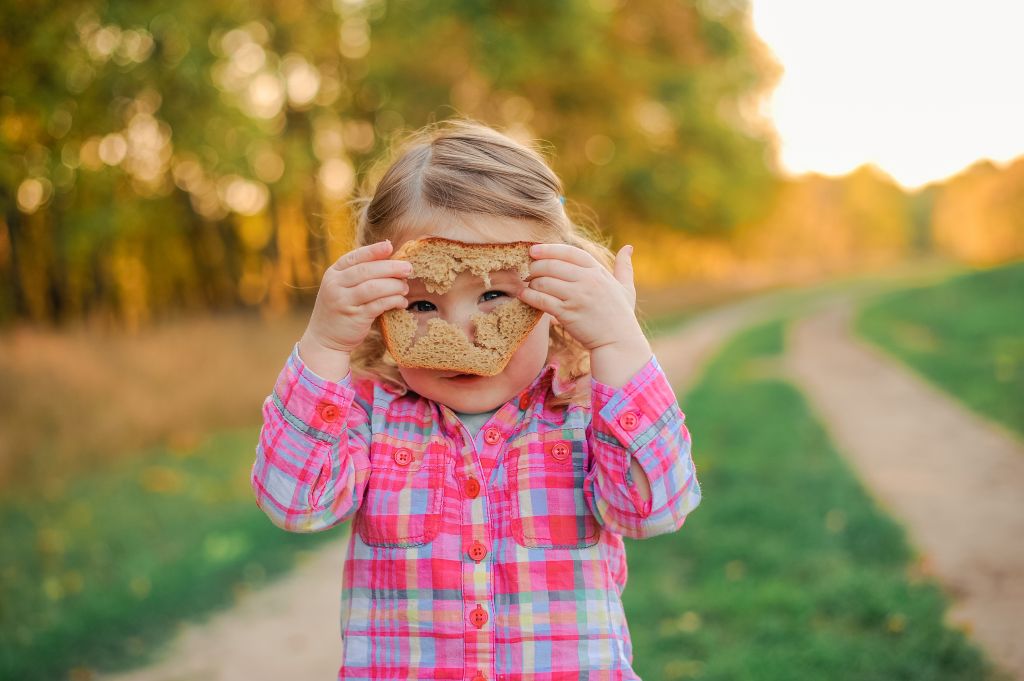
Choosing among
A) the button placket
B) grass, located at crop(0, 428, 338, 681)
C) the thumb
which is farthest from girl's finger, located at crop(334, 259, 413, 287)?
grass, located at crop(0, 428, 338, 681)

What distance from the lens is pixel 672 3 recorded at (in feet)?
58.0

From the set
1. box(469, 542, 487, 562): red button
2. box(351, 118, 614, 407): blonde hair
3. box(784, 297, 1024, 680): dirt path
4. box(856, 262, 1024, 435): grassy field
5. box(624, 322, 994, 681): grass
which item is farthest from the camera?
box(856, 262, 1024, 435): grassy field

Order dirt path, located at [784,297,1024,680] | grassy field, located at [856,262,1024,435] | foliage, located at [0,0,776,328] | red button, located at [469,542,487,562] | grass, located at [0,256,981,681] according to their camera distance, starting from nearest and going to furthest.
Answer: red button, located at [469,542,487,562], grass, located at [0,256,981,681], dirt path, located at [784,297,1024,680], grassy field, located at [856,262,1024,435], foliage, located at [0,0,776,328]

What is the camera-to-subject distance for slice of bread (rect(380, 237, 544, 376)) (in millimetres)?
1732

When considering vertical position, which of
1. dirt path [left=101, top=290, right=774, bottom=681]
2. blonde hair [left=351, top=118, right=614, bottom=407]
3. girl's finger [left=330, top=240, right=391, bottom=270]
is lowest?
dirt path [left=101, top=290, right=774, bottom=681]

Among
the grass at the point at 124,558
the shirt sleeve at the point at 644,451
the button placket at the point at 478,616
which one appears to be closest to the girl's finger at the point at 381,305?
the shirt sleeve at the point at 644,451

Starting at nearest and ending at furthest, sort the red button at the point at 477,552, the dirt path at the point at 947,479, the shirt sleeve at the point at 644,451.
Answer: the shirt sleeve at the point at 644,451 < the red button at the point at 477,552 < the dirt path at the point at 947,479

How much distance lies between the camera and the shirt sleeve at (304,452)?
173cm

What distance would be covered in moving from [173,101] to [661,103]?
1096 cm

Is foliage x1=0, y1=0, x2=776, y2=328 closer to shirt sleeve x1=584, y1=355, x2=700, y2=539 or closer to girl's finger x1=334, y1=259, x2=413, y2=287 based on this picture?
girl's finger x1=334, y1=259, x2=413, y2=287

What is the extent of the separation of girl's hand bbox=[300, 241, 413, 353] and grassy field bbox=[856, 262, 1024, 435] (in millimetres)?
6078

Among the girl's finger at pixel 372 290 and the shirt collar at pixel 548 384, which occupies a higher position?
the girl's finger at pixel 372 290

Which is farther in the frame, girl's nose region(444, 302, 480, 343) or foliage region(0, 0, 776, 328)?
foliage region(0, 0, 776, 328)

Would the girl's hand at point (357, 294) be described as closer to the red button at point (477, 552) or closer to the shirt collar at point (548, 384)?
the shirt collar at point (548, 384)
